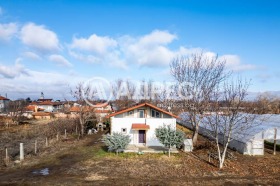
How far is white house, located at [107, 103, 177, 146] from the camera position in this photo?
25375mm

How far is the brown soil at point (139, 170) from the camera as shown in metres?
14.2

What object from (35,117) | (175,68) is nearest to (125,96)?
(35,117)

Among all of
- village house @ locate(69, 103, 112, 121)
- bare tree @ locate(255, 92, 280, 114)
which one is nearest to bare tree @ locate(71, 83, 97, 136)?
village house @ locate(69, 103, 112, 121)

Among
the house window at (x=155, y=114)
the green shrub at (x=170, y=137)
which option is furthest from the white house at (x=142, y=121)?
the green shrub at (x=170, y=137)

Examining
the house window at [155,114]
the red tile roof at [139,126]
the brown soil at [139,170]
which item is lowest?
the brown soil at [139,170]

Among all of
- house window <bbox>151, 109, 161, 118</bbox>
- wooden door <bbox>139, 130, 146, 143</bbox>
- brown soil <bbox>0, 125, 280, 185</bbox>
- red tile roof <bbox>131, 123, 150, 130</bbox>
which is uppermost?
house window <bbox>151, 109, 161, 118</bbox>

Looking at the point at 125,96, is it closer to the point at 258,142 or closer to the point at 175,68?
the point at 175,68

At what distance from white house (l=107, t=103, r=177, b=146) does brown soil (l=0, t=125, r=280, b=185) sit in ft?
14.2

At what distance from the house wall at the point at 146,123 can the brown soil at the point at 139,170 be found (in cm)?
428

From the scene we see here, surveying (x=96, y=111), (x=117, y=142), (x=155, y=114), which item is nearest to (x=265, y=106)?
(x=155, y=114)

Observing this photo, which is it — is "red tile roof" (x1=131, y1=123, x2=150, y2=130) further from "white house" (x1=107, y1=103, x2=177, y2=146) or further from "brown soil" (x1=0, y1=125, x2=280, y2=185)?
"brown soil" (x1=0, y1=125, x2=280, y2=185)

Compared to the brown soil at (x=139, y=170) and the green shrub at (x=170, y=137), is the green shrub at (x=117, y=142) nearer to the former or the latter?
the brown soil at (x=139, y=170)

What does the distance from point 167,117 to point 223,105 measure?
7.69 m

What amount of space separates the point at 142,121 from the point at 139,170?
9.35 metres
